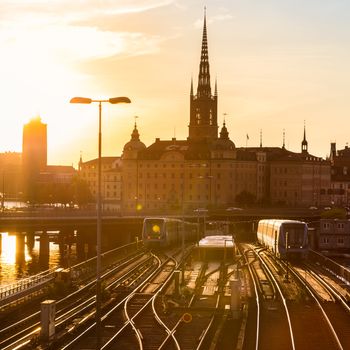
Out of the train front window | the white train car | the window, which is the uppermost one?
the train front window

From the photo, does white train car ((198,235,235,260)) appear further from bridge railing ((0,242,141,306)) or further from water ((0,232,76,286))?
water ((0,232,76,286))

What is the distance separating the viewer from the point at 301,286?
54.8 meters

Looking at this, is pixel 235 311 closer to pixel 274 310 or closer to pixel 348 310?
pixel 274 310

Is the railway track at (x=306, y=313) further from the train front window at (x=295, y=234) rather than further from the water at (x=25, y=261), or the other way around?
the water at (x=25, y=261)

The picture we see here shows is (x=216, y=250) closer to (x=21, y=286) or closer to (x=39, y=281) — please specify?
(x=39, y=281)

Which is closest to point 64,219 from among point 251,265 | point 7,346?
point 251,265

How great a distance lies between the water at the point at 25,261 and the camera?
300 feet

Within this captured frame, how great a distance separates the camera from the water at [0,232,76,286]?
300ft

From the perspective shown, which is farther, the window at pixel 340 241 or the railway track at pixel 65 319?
the window at pixel 340 241

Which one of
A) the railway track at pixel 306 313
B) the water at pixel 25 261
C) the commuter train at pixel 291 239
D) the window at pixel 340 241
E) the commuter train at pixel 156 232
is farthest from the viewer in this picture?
the window at pixel 340 241

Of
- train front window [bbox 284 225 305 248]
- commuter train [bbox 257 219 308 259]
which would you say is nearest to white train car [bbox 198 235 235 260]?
commuter train [bbox 257 219 308 259]

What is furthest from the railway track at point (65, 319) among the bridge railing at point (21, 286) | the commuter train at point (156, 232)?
the commuter train at point (156, 232)

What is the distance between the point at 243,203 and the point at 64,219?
86.1 metres

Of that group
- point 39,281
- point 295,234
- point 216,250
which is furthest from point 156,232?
point 39,281
